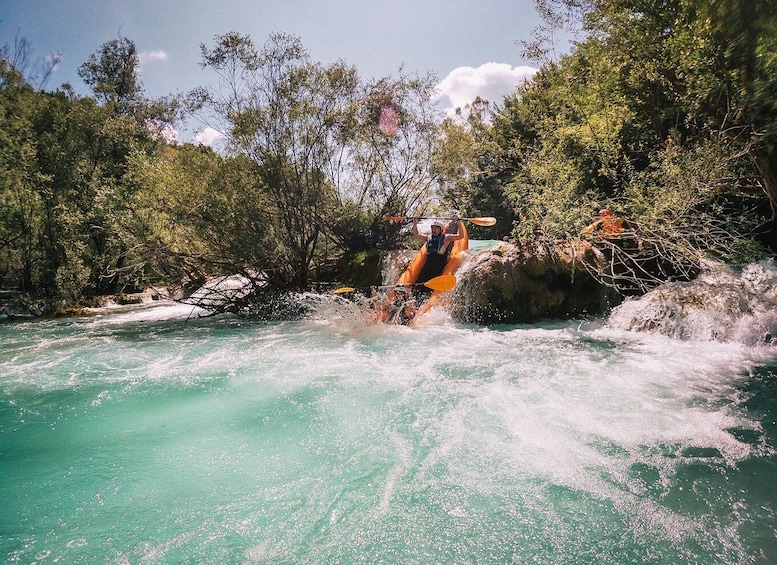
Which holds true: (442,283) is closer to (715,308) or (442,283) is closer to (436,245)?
(436,245)

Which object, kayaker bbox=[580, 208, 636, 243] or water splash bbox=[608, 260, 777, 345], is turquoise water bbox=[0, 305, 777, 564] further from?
kayaker bbox=[580, 208, 636, 243]

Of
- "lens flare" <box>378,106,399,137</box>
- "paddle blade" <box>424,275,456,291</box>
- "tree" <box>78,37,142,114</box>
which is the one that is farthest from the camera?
"tree" <box>78,37,142,114</box>

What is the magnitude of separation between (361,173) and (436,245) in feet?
12.8

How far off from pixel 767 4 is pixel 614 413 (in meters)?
3.34

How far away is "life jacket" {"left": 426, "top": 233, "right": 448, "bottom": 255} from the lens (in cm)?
709

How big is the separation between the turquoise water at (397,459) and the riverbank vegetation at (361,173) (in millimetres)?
3101

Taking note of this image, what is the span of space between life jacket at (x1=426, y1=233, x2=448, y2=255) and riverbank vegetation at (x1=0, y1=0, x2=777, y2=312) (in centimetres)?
167

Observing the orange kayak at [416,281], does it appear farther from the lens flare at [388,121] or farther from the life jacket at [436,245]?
the lens flare at [388,121]

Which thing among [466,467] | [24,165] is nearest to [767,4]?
[466,467]

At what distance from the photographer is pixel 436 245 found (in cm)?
715

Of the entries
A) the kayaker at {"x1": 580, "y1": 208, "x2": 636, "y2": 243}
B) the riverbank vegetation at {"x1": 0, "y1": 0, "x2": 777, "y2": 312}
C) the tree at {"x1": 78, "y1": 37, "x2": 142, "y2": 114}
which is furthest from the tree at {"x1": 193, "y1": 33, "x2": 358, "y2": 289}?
the tree at {"x1": 78, "y1": 37, "x2": 142, "y2": 114}

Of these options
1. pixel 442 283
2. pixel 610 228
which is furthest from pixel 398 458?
pixel 610 228

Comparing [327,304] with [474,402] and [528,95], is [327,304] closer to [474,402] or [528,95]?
[474,402]

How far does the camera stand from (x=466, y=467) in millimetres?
2469
